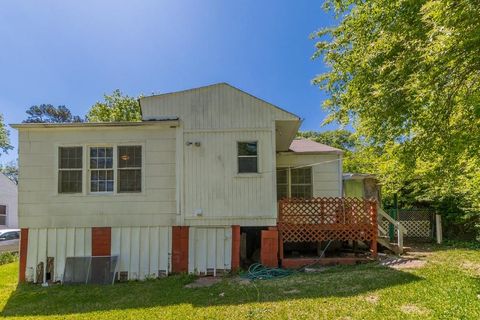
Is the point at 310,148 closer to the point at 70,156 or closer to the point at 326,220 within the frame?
the point at 326,220

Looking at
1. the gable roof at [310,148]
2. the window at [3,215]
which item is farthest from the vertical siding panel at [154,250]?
the window at [3,215]

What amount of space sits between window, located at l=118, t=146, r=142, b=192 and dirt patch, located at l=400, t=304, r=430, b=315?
644 cm

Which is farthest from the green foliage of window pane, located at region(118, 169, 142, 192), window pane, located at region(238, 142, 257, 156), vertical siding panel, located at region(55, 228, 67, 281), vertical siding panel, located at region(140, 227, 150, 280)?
vertical siding panel, located at region(55, 228, 67, 281)

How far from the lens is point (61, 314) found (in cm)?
614

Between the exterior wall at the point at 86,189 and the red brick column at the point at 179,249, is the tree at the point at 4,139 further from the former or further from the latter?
the red brick column at the point at 179,249

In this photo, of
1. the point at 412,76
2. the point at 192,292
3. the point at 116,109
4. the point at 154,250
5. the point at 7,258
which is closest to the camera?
the point at 412,76

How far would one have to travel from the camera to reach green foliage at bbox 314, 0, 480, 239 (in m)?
4.46

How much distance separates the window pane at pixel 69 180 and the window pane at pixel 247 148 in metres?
4.18

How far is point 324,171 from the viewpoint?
11766mm

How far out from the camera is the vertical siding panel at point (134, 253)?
876 cm

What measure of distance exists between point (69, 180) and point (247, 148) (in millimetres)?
4666

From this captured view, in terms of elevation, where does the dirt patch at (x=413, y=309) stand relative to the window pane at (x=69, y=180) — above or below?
below

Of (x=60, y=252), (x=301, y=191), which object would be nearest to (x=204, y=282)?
(x=60, y=252)

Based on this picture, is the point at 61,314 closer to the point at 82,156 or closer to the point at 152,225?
the point at 152,225
